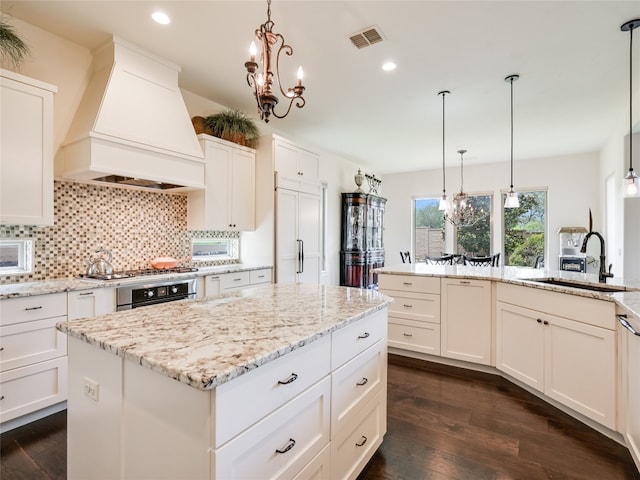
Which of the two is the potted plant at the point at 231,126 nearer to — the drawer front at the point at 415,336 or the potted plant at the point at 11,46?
the potted plant at the point at 11,46

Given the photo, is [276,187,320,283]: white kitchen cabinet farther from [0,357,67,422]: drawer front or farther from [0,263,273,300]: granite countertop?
[0,357,67,422]: drawer front

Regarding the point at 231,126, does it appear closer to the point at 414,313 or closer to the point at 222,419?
the point at 414,313

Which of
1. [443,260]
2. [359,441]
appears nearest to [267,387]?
[359,441]

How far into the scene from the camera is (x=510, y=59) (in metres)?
2.97

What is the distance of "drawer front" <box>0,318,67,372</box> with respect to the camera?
2094 millimetres

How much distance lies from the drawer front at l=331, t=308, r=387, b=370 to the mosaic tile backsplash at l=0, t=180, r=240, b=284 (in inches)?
103

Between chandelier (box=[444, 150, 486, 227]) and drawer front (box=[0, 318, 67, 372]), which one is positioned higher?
chandelier (box=[444, 150, 486, 227])

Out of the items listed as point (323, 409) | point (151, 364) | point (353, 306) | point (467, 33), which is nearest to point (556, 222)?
point (467, 33)

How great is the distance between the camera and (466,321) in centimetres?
312

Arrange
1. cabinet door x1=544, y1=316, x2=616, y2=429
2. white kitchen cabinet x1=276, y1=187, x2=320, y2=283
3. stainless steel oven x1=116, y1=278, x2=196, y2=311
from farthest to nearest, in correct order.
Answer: white kitchen cabinet x1=276, y1=187, x2=320, y2=283
stainless steel oven x1=116, y1=278, x2=196, y2=311
cabinet door x1=544, y1=316, x2=616, y2=429

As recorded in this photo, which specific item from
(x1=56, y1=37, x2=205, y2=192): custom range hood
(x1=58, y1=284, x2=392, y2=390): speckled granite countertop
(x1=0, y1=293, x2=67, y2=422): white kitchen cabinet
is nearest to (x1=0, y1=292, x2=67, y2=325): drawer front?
(x1=0, y1=293, x2=67, y2=422): white kitchen cabinet

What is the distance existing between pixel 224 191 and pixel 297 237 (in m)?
1.14

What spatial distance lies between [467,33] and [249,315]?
271cm

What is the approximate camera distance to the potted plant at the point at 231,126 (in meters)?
3.73
